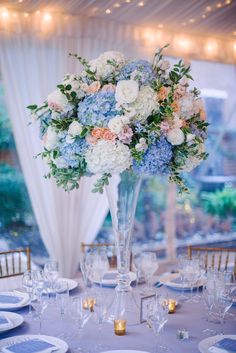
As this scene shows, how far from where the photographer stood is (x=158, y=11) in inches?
177

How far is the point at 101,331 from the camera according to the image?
2.18m

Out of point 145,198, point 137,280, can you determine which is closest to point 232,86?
point 145,198

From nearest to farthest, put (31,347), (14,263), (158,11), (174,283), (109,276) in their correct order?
(31,347), (174,283), (109,276), (14,263), (158,11)

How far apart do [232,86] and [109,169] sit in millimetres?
3683

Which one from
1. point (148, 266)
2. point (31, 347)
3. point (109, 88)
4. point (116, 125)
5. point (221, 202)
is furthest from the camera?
point (221, 202)

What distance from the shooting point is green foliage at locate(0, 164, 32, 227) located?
447 centimetres

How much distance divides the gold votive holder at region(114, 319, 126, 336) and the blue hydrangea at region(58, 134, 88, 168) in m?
0.71

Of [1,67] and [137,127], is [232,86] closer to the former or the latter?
[1,67]

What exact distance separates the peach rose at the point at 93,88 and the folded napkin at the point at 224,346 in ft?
3.86

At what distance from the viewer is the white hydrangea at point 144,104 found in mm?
2201

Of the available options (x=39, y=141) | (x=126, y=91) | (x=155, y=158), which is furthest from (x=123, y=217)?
(x=39, y=141)

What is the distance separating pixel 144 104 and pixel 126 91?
10 cm

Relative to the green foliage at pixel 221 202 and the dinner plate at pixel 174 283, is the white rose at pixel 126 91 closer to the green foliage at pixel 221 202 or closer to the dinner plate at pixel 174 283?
the dinner plate at pixel 174 283

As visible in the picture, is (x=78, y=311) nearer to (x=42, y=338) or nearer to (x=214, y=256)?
(x=42, y=338)
